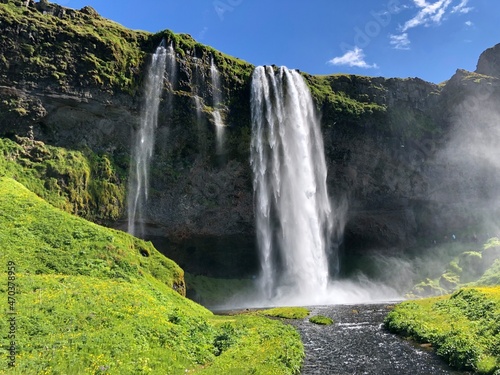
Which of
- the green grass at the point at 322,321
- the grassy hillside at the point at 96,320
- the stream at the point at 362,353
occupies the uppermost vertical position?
the grassy hillside at the point at 96,320

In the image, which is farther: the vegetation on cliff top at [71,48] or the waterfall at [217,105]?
the waterfall at [217,105]

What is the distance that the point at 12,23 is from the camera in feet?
150

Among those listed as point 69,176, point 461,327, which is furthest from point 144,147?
point 461,327

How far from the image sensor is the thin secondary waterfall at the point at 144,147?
2082 inches

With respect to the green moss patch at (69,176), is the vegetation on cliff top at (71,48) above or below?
above

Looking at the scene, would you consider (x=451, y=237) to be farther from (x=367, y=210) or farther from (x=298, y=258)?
(x=298, y=258)

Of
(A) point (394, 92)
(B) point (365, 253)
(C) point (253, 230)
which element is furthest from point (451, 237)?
(C) point (253, 230)

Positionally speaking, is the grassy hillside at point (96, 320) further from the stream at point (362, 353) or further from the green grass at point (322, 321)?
the green grass at point (322, 321)

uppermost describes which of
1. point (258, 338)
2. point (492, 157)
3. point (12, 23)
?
point (12, 23)

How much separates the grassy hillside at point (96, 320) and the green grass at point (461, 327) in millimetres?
7227

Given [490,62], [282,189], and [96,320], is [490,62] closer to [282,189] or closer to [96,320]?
[282,189]

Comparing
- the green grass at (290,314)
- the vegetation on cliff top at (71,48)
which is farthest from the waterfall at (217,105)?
the green grass at (290,314)

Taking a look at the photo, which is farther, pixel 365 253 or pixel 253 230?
pixel 365 253

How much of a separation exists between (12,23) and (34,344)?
44892 mm
